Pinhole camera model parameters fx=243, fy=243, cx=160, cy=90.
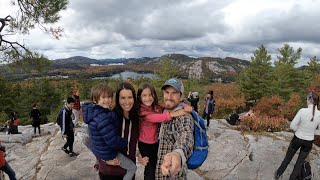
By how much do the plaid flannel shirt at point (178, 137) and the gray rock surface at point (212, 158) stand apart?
3.91 metres

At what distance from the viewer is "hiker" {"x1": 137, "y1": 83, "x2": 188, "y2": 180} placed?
9.02 feet

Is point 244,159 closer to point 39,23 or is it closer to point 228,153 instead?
point 228,153

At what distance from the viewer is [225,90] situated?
36250 millimetres

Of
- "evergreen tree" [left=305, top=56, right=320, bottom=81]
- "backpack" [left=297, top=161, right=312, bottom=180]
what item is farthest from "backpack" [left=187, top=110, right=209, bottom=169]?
"evergreen tree" [left=305, top=56, right=320, bottom=81]

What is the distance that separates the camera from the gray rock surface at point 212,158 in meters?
6.38

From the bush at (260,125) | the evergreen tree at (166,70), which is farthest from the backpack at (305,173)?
the evergreen tree at (166,70)

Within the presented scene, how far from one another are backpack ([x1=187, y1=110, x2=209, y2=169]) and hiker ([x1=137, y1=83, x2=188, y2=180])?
1.63 feet

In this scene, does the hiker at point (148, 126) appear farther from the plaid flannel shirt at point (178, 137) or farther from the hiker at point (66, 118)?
the hiker at point (66, 118)

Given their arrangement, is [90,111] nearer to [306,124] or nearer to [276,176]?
[306,124]

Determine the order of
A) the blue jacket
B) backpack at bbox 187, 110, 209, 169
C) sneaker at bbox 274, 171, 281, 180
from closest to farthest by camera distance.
Answer: backpack at bbox 187, 110, 209, 169 → the blue jacket → sneaker at bbox 274, 171, 281, 180

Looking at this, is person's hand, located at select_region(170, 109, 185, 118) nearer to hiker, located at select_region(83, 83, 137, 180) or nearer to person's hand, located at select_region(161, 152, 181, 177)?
hiker, located at select_region(83, 83, 137, 180)

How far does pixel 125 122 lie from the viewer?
2.77 m

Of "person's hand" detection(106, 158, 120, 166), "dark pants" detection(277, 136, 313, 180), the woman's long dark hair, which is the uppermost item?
the woman's long dark hair

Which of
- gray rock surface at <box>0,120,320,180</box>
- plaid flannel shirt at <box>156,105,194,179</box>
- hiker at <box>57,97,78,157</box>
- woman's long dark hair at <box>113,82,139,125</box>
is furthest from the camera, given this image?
hiker at <box>57,97,78,157</box>
